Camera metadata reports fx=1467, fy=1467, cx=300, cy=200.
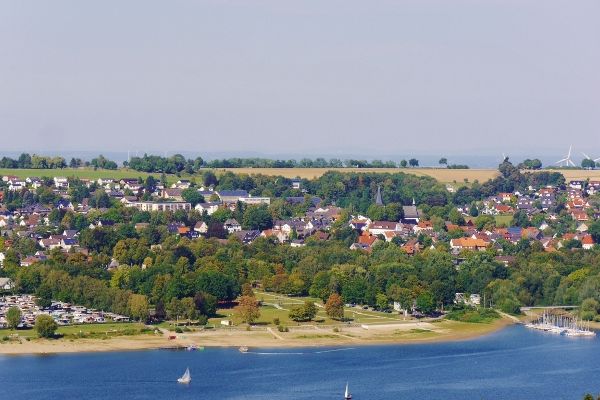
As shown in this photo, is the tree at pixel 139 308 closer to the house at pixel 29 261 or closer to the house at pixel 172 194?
the house at pixel 29 261

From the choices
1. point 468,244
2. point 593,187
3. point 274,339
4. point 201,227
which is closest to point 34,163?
point 201,227

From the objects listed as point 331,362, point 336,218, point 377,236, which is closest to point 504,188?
point 336,218

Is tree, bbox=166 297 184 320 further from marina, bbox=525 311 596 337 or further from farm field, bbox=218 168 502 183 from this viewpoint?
farm field, bbox=218 168 502 183

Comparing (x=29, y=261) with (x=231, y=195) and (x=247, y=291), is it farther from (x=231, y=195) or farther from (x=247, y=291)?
(x=231, y=195)

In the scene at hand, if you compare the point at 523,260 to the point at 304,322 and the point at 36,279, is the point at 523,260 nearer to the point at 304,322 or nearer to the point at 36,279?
the point at 304,322

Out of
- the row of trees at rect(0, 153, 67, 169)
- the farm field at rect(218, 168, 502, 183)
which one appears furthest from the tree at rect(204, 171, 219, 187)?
the row of trees at rect(0, 153, 67, 169)

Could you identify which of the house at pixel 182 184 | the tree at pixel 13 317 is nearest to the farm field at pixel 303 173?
the house at pixel 182 184
